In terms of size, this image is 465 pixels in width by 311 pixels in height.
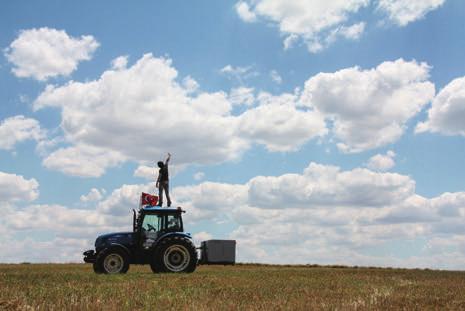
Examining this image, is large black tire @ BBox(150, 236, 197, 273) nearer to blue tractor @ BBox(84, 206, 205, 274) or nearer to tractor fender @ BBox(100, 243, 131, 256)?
blue tractor @ BBox(84, 206, 205, 274)

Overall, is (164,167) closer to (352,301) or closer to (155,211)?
(155,211)

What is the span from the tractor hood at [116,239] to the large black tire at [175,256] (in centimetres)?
136

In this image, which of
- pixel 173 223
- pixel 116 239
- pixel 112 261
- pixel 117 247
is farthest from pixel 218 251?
pixel 112 261

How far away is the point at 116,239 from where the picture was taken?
21.7 metres

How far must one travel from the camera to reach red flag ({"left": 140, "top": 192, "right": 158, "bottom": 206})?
2229 cm

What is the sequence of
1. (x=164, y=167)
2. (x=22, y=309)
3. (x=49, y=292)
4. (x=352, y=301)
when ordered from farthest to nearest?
(x=164, y=167) → (x=49, y=292) → (x=352, y=301) → (x=22, y=309)

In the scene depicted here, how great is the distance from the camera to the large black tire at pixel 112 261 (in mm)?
20828

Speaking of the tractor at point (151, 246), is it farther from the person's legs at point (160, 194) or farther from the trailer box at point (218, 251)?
the trailer box at point (218, 251)

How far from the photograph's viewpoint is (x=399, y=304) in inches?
397

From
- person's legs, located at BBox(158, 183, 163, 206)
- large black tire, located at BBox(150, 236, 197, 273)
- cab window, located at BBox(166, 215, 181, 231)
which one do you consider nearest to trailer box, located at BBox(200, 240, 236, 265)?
person's legs, located at BBox(158, 183, 163, 206)

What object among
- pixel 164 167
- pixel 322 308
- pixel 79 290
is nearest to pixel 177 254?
pixel 164 167

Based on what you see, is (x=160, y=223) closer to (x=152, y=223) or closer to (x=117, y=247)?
(x=152, y=223)

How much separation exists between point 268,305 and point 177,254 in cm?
1200

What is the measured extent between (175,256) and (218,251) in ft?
17.7
